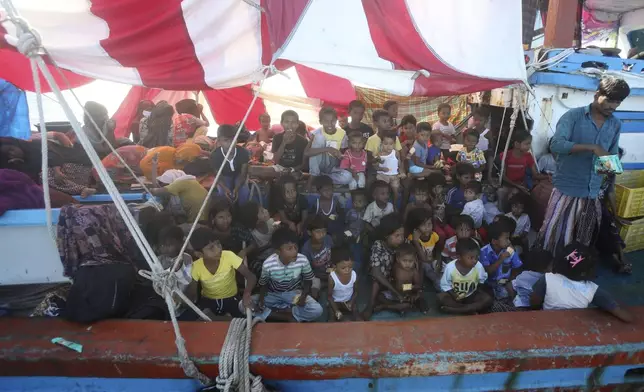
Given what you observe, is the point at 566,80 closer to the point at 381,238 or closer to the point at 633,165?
the point at 633,165

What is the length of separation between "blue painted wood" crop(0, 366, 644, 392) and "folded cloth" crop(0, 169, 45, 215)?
3.40 feet

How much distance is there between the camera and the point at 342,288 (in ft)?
9.19

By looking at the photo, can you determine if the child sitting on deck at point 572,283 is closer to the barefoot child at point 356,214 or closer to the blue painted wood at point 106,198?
the barefoot child at point 356,214

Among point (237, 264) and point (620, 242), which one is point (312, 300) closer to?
point (237, 264)

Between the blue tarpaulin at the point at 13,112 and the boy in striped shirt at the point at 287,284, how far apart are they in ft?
10.4

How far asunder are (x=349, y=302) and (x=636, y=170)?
3210 millimetres

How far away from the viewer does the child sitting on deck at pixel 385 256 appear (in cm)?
294

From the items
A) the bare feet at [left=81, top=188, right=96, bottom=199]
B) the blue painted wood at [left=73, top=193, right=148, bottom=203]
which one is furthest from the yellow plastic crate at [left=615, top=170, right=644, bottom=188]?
the bare feet at [left=81, top=188, right=96, bottom=199]

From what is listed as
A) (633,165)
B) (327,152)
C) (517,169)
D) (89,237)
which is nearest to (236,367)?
(89,237)

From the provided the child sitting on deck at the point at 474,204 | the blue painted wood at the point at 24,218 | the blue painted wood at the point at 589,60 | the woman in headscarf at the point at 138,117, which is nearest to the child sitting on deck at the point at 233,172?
the blue painted wood at the point at 24,218

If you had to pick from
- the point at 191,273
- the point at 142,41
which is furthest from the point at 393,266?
the point at 142,41

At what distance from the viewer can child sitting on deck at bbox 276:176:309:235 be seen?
341 cm

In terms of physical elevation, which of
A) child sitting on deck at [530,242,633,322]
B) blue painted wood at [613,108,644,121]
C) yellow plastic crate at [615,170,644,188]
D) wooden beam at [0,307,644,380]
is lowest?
wooden beam at [0,307,644,380]

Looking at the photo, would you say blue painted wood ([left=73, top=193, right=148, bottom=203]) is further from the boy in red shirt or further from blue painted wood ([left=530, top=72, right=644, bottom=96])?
blue painted wood ([left=530, top=72, right=644, bottom=96])
